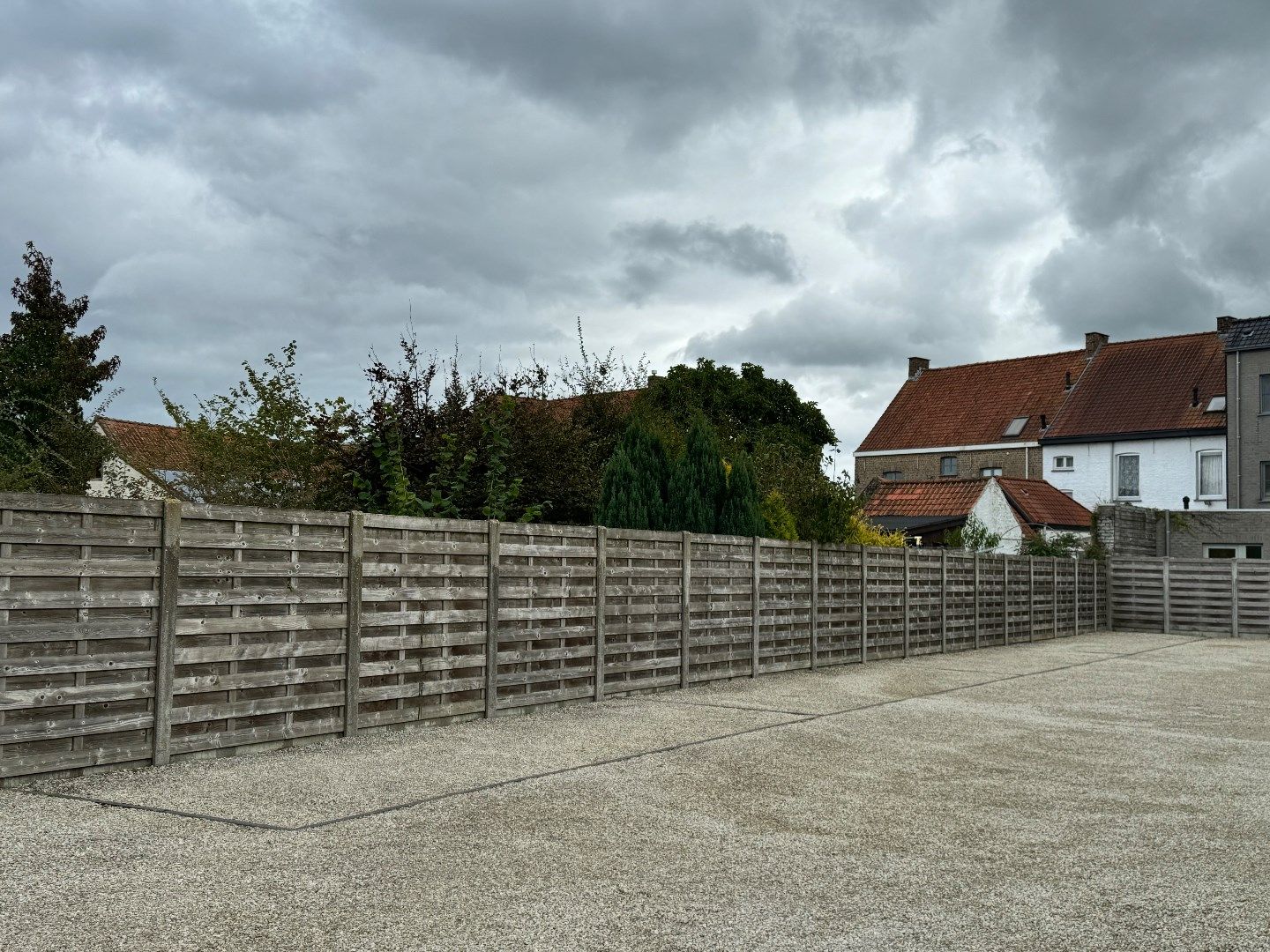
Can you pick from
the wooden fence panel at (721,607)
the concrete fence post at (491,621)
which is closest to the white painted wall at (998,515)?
the wooden fence panel at (721,607)

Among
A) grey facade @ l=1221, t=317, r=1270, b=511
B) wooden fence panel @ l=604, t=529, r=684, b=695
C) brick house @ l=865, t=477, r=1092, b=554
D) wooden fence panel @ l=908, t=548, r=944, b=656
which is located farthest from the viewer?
grey facade @ l=1221, t=317, r=1270, b=511

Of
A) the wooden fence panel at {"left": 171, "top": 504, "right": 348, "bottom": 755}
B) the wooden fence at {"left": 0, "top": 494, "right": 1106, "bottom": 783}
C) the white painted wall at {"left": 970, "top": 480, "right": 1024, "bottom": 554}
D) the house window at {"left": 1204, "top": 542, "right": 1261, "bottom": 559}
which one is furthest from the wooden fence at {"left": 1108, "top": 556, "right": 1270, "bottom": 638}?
the wooden fence panel at {"left": 171, "top": 504, "right": 348, "bottom": 755}

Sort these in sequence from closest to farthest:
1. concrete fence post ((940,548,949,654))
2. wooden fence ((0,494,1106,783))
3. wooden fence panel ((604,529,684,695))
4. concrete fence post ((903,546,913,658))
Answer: wooden fence ((0,494,1106,783)) → wooden fence panel ((604,529,684,695)) → concrete fence post ((903,546,913,658)) → concrete fence post ((940,548,949,654))

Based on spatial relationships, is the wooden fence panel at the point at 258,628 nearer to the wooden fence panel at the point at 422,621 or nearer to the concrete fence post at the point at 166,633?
the concrete fence post at the point at 166,633

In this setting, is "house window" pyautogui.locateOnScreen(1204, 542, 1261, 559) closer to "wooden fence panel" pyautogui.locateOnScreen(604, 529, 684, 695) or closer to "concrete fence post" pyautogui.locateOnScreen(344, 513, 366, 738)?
"wooden fence panel" pyautogui.locateOnScreen(604, 529, 684, 695)

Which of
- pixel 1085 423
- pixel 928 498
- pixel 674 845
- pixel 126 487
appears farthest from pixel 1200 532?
pixel 674 845

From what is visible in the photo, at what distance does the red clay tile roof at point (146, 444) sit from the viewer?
24.4 meters

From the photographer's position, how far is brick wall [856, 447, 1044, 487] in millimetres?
45812

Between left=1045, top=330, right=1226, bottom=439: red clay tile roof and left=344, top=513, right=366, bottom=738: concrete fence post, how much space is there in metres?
37.9

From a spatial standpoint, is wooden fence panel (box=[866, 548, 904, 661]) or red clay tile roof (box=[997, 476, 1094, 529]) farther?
red clay tile roof (box=[997, 476, 1094, 529])

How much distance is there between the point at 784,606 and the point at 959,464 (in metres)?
35.3

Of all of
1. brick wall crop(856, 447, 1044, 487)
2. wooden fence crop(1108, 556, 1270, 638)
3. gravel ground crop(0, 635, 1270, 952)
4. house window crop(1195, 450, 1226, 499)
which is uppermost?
brick wall crop(856, 447, 1044, 487)

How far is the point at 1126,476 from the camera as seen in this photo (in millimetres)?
42875

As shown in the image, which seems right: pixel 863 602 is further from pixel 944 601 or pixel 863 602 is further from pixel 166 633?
pixel 166 633
